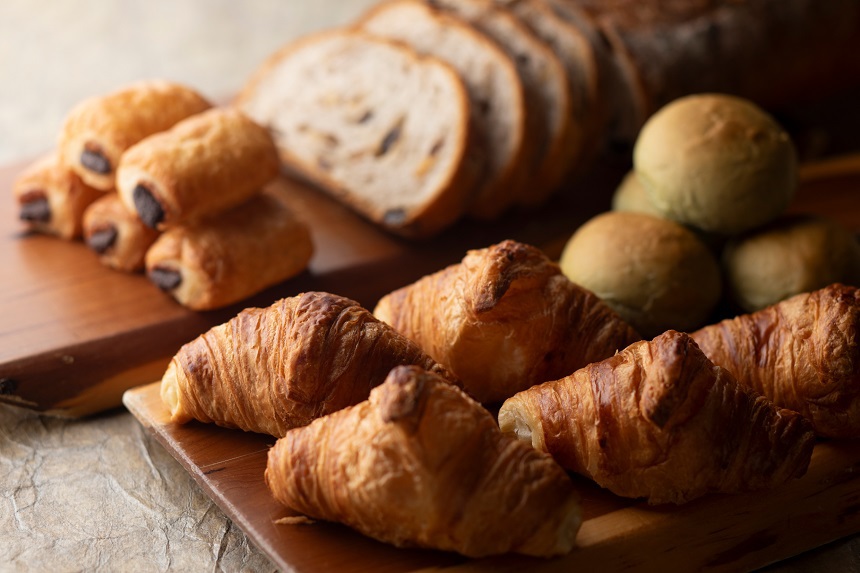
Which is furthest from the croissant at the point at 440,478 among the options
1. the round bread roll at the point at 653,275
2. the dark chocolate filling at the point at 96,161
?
the dark chocolate filling at the point at 96,161

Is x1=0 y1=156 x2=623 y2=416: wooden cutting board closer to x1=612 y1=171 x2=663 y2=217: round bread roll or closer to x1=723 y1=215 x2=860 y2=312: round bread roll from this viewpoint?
x1=612 y1=171 x2=663 y2=217: round bread roll

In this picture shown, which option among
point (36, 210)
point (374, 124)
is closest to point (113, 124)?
point (36, 210)

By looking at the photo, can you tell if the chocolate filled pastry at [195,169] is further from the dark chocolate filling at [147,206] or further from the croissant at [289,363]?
the croissant at [289,363]

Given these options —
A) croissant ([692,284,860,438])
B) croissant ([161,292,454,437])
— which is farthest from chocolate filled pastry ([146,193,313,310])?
croissant ([692,284,860,438])

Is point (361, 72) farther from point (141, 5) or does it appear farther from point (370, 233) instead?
point (141, 5)

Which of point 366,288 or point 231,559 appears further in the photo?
point 366,288

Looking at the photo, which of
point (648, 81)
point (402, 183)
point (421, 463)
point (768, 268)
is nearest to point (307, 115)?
point (402, 183)
